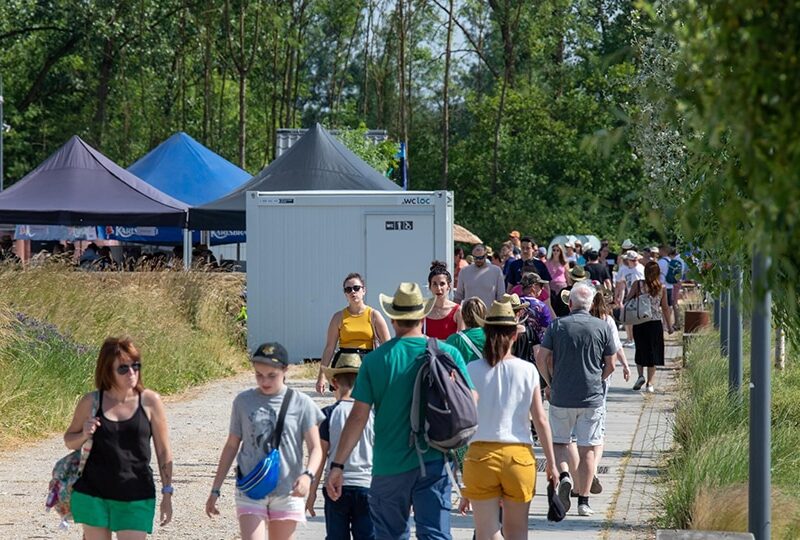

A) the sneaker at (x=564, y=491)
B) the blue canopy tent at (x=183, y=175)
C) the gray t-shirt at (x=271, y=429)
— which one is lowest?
the sneaker at (x=564, y=491)

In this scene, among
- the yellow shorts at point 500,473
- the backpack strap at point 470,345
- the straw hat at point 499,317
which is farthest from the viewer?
the backpack strap at point 470,345

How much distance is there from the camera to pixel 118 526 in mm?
6699

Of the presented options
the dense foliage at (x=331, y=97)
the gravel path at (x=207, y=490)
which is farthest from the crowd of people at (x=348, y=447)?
the dense foliage at (x=331, y=97)

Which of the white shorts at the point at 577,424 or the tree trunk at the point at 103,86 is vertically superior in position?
the tree trunk at the point at 103,86

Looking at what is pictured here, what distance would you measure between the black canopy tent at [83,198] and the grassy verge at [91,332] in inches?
57.6

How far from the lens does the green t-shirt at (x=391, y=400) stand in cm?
671

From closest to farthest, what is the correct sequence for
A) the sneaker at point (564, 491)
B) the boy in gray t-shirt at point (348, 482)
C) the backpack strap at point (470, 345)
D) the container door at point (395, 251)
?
the boy in gray t-shirt at point (348, 482) → the sneaker at point (564, 491) → the backpack strap at point (470, 345) → the container door at point (395, 251)

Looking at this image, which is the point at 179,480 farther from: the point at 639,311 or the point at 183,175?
the point at 183,175

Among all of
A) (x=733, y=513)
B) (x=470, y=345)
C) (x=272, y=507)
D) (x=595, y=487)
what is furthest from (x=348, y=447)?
(x=595, y=487)

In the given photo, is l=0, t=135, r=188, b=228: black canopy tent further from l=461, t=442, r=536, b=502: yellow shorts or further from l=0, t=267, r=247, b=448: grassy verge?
l=461, t=442, r=536, b=502: yellow shorts

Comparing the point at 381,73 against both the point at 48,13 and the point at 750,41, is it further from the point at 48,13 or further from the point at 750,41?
the point at 750,41

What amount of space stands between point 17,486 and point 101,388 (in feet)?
14.2

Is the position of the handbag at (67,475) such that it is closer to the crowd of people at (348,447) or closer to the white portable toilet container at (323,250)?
the crowd of people at (348,447)

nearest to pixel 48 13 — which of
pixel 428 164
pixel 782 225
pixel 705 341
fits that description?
pixel 428 164
